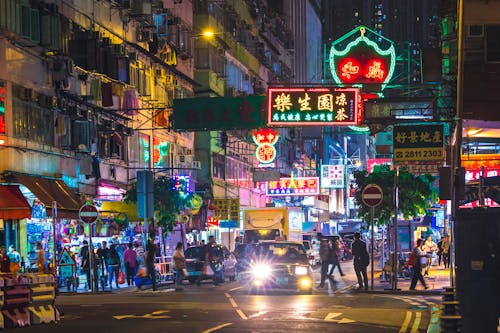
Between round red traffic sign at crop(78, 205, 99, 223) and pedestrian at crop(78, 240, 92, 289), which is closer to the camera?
round red traffic sign at crop(78, 205, 99, 223)

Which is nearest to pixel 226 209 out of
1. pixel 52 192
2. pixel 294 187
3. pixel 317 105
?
pixel 294 187

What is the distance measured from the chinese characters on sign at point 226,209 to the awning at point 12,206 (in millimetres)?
30373

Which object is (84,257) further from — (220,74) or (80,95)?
(220,74)

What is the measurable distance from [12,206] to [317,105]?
10350 mm

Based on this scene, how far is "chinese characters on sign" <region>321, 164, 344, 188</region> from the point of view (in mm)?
93750

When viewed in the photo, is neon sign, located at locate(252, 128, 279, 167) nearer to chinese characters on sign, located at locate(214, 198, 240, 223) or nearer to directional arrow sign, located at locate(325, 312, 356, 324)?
chinese characters on sign, located at locate(214, 198, 240, 223)

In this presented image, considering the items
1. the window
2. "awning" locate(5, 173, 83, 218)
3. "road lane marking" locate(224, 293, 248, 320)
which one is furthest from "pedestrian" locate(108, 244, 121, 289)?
the window

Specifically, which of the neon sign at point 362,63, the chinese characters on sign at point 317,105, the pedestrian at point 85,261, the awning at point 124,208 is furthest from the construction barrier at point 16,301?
the awning at point 124,208

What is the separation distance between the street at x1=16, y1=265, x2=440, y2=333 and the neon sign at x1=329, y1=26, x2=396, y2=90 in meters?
10.3

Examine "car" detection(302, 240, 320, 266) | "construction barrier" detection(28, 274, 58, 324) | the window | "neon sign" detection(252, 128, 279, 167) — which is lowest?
"car" detection(302, 240, 320, 266)

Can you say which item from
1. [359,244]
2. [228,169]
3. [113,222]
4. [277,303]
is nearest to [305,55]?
[228,169]

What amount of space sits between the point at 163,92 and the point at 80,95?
13.8 metres

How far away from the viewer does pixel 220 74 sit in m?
65.8

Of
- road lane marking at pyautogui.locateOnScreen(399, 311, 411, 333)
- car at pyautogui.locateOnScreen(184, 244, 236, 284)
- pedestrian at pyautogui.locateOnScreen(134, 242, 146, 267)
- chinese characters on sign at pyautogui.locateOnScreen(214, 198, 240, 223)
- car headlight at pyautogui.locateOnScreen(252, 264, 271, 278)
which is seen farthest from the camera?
chinese characters on sign at pyautogui.locateOnScreen(214, 198, 240, 223)
